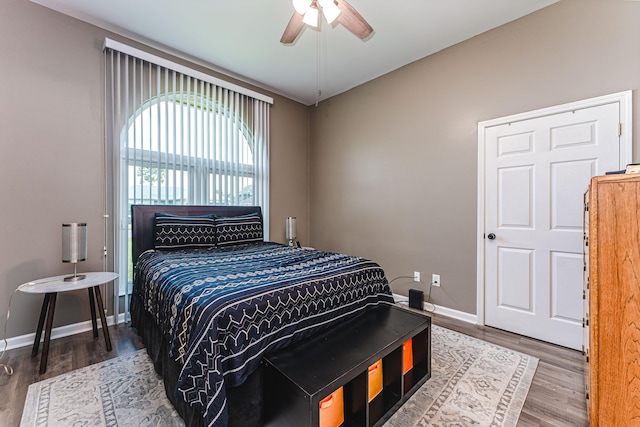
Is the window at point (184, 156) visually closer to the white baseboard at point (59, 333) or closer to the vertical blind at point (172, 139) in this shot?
the vertical blind at point (172, 139)

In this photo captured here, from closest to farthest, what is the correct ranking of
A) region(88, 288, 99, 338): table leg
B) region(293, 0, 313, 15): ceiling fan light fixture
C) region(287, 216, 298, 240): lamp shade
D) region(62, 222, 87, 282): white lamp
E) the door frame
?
region(293, 0, 313, 15): ceiling fan light fixture
the door frame
region(62, 222, 87, 282): white lamp
region(88, 288, 99, 338): table leg
region(287, 216, 298, 240): lamp shade

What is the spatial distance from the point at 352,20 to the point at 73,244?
2.82 m

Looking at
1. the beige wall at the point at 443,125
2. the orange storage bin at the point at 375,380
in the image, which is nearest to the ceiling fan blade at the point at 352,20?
the beige wall at the point at 443,125

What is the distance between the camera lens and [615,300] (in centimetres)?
122

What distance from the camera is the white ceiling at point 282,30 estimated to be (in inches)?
94.0

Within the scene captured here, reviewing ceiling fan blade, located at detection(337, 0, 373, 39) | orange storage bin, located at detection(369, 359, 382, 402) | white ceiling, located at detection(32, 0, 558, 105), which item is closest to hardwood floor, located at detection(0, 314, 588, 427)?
orange storage bin, located at detection(369, 359, 382, 402)

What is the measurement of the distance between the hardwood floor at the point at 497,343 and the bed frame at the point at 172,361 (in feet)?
1.04

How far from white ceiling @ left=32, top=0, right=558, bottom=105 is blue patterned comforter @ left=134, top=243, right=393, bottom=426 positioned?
225 cm

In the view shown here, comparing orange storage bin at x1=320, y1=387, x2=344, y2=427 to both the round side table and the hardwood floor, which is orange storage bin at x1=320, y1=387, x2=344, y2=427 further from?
the round side table

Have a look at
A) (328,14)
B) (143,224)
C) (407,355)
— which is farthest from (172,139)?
(407,355)

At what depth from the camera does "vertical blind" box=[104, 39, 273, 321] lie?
2.72 meters

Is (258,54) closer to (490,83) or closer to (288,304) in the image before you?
(490,83)

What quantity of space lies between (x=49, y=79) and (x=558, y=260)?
475 centimetres

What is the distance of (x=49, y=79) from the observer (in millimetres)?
2402
